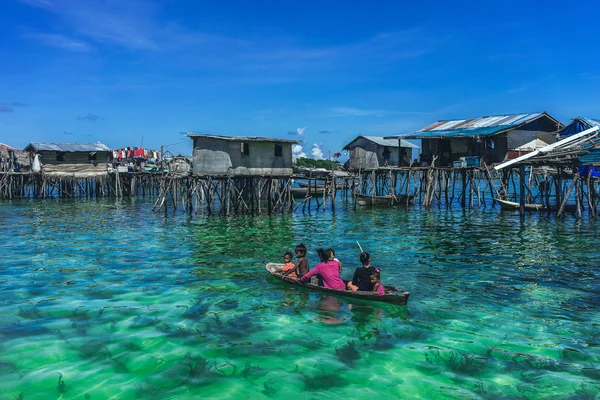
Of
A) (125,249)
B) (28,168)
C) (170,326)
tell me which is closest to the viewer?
(170,326)

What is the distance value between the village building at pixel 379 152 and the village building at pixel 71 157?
23313mm

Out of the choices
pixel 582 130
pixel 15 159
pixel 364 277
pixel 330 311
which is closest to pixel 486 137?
pixel 582 130

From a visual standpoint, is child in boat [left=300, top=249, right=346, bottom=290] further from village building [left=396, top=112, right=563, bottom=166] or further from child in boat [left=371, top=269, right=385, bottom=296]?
village building [left=396, top=112, right=563, bottom=166]

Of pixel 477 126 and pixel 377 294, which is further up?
pixel 477 126

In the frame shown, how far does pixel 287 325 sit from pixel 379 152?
26.9m

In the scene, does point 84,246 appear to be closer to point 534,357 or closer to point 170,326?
point 170,326

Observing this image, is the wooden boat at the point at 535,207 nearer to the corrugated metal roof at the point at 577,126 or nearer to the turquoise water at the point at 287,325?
the corrugated metal roof at the point at 577,126

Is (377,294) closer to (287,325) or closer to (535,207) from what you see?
(287,325)

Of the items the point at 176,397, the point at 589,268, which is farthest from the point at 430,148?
the point at 176,397

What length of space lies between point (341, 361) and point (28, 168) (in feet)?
149

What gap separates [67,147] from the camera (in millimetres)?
43750

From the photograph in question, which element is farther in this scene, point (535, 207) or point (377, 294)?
point (535, 207)

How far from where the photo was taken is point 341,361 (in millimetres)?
7719

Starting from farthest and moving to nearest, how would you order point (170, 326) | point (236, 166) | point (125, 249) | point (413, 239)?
point (236, 166) → point (413, 239) → point (125, 249) → point (170, 326)
